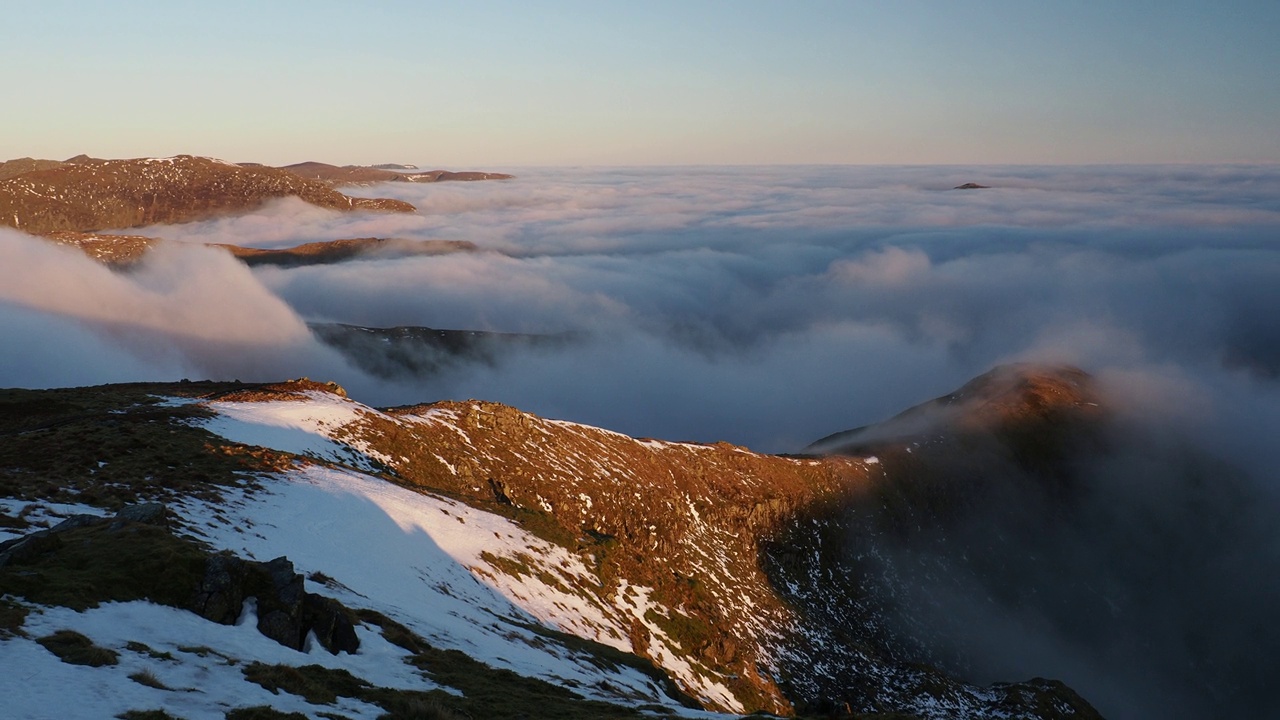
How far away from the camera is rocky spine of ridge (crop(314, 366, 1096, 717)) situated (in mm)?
53125

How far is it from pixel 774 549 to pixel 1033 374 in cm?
12653

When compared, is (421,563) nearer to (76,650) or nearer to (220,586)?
(220,586)

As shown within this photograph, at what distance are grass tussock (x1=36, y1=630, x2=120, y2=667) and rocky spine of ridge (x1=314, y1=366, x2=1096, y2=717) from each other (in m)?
31.5

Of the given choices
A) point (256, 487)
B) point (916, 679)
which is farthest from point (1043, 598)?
point (256, 487)

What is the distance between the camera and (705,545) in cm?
8081

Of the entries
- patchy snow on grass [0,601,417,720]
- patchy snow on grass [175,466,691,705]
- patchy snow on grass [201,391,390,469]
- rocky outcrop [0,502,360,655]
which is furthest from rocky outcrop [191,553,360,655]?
patchy snow on grass [201,391,390,469]

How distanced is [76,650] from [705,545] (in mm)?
68832

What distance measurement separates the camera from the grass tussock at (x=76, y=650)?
15.4m

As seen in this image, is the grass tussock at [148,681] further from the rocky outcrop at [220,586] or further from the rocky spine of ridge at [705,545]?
the rocky spine of ridge at [705,545]

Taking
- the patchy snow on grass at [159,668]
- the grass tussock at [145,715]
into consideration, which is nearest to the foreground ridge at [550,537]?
the patchy snow on grass at [159,668]

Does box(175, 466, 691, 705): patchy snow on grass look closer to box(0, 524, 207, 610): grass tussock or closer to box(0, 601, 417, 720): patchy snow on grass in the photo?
box(0, 524, 207, 610): grass tussock

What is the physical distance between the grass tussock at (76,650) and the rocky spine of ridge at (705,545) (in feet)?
103

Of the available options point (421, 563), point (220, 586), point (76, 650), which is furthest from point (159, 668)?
point (421, 563)

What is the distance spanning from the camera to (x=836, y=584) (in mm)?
100500
